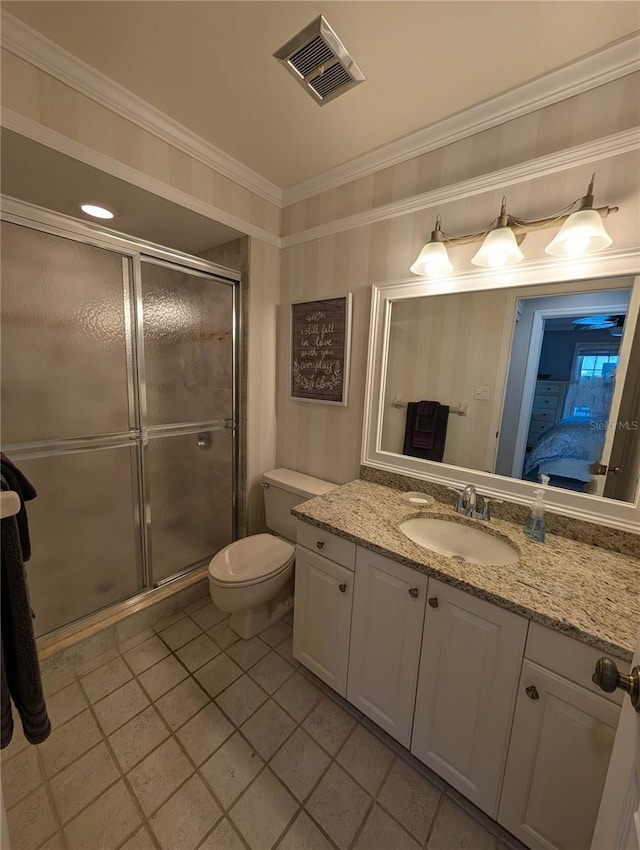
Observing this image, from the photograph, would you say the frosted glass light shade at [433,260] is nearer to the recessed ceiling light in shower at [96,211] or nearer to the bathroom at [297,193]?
the bathroom at [297,193]

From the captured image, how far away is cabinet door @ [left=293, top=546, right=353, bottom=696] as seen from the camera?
50.4 inches

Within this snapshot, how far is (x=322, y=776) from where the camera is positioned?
3.77 ft

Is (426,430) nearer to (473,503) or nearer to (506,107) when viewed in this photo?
(473,503)

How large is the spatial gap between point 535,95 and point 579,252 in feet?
2.04

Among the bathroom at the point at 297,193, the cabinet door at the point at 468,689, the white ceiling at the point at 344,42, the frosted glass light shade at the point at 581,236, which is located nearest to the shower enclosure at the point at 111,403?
the bathroom at the point at 297,193

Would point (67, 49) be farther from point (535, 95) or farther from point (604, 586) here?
point (604, 586)

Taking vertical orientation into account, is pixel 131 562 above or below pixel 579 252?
below

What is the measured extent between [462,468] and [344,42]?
63.6 inches

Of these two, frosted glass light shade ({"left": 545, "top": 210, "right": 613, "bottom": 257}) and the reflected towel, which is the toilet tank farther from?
frosted glass light shade ({"left": 545, "top": 210, "right": 613, "bottom": 257})

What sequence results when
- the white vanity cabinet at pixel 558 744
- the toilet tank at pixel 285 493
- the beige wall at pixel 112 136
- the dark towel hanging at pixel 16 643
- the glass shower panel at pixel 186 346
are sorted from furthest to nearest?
1. the toilet tank at pixel 285 493
2. the glass shower panel at pixel 186 346
3. the beige wall at pixel 112 136
4. the white vanity cabinet at pixel 558 744
5. the dark towel hanging at pixel 16 643

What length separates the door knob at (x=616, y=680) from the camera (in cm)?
53

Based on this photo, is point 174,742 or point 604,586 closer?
point 604,586

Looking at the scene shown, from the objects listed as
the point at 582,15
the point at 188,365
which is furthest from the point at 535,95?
the point at 188,365

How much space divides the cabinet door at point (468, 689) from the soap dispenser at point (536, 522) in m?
0.41
